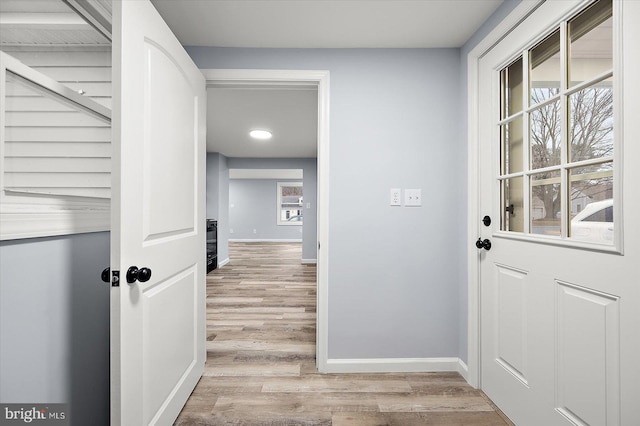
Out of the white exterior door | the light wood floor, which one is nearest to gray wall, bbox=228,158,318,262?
the light wood floor

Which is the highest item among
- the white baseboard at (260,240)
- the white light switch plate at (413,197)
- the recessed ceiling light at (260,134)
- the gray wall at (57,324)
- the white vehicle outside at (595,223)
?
the recessed ceiling light at (260,134)

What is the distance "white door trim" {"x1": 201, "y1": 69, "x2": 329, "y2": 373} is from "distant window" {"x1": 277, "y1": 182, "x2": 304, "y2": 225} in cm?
856

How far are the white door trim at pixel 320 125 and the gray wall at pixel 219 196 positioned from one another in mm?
4168

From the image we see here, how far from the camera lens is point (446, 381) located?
192 cm

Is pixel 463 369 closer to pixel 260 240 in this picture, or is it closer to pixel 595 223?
pixel 595 223

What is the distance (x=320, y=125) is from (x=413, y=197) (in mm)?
798

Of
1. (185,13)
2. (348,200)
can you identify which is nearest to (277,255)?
(348,200)

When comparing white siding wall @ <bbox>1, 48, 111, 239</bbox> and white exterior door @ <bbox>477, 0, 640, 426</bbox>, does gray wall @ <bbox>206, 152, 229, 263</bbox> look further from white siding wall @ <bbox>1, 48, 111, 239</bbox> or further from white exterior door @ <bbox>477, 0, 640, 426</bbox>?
white exterior door @ <bbox>477, 0, 640, 426</bbox>

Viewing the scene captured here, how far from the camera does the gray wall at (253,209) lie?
34.5 feet

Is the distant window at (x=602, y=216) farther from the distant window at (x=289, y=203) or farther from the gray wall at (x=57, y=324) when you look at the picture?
the distant window at (x=289, y=203)

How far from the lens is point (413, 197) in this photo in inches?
79.8

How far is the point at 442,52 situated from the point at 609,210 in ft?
4.71

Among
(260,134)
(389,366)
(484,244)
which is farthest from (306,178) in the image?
(484,244)

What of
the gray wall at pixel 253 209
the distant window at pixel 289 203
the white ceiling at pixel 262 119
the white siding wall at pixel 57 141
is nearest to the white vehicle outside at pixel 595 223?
the white ceiling at pixel 262 119
